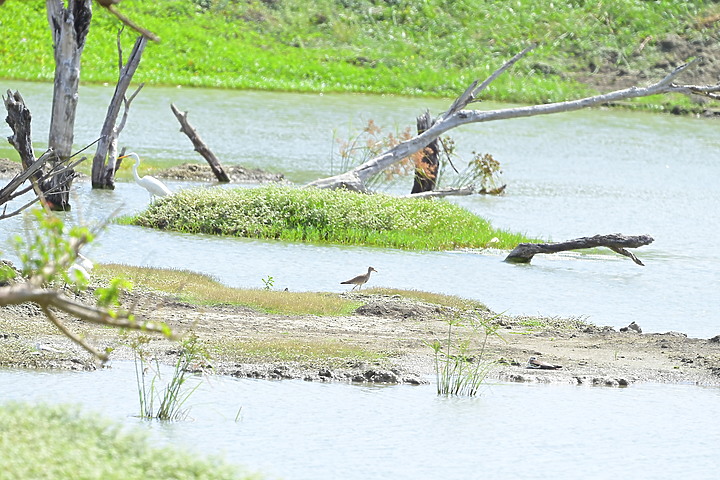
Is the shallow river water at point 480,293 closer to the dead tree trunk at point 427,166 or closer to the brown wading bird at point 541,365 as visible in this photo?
the brown wading bird at point 541,365

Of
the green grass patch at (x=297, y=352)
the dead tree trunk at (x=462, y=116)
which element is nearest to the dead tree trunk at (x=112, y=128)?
the dead tree trunk at (x=462, y=116)

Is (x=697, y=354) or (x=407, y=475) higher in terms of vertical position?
(x=697, y=354)

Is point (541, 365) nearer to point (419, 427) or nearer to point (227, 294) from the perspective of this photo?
point (419, 427)

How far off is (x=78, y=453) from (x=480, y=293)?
406 inches

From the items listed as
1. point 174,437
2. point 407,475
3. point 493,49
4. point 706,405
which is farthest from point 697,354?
A: point 493,49

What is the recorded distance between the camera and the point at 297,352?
450 inches

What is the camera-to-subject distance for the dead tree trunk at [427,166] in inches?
963

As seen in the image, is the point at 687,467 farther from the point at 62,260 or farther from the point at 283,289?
the point at 283,289

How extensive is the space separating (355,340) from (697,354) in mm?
3609

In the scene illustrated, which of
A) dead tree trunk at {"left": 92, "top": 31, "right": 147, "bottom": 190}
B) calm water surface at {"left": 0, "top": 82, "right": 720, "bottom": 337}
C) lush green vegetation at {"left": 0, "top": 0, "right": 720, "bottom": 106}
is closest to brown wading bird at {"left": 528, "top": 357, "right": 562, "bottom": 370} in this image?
calm water surface at {"left": 0, "top": 82, "right": 720, "bottom": 337}

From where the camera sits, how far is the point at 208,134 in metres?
35.3

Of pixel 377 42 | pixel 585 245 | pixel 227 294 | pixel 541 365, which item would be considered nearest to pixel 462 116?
pixel 585 245

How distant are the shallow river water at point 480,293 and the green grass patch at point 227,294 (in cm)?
96

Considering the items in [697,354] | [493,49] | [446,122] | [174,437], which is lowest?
[174,437]
